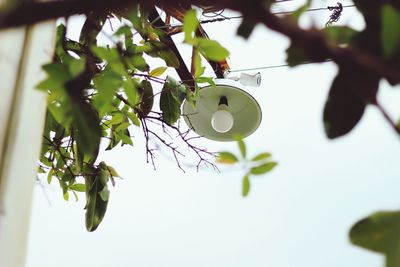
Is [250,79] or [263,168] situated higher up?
[250,79]

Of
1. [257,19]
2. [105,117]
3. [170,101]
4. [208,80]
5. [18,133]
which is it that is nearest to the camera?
[257,19]

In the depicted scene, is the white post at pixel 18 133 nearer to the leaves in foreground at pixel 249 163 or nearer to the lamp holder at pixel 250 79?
the leaves in foreground at pixel 249 163

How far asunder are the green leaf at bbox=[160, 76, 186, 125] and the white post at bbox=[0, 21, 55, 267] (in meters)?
1.12

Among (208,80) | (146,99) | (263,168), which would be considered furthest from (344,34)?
(146,99)

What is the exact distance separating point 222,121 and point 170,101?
58 centimetres

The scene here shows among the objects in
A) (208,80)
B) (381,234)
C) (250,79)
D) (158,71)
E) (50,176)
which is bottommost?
(381,234)

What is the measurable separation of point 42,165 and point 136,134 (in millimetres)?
301

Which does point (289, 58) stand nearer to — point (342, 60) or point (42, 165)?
point (342, 60)

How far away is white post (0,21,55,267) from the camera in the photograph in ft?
1.35

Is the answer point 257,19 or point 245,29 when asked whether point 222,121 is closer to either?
point 245,29

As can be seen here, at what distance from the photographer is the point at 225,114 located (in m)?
2.15

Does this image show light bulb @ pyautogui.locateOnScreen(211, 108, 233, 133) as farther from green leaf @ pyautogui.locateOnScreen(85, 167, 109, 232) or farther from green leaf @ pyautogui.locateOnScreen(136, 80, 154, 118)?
green leaf @ pyautogui.locateOnScreen(85, 167, 109, 232)

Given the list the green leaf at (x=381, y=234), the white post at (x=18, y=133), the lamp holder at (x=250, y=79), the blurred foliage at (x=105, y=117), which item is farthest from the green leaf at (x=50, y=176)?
the green leaf at (x=381, y=234)

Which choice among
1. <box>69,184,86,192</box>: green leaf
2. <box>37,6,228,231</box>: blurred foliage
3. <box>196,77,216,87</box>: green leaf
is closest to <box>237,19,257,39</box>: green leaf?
<box>37,6,228,231</box>: blurred foliage
